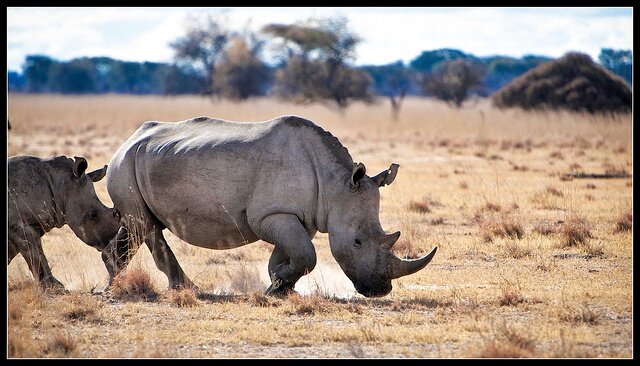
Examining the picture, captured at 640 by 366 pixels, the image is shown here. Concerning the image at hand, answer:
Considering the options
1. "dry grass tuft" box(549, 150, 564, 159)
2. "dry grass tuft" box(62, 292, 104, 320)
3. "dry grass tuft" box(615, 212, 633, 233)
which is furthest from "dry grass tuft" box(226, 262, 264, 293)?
"dry grass tuft" box(549, 150, 564, 159)

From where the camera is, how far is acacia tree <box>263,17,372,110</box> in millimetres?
51562

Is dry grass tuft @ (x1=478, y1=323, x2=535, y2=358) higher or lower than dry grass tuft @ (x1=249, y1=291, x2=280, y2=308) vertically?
higher

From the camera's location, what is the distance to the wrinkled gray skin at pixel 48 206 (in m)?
9.16

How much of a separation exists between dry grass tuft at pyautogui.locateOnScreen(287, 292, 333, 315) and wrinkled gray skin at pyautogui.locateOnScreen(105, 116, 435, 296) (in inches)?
15.2

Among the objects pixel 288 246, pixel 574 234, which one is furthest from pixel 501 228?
pixel 288 246

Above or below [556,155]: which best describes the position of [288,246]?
above

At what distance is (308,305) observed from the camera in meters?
7.85

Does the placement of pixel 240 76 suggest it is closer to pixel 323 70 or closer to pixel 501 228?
pixel 323 70

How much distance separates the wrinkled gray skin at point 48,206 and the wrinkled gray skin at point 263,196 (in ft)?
1.43

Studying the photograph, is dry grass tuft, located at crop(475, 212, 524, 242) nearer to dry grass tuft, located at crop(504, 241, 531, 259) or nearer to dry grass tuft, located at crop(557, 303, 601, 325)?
dry grass tuft, located at crop(504, 241, 531, 259)

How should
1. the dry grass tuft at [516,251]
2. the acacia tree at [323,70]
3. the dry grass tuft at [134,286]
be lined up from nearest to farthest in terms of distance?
the dry grass tuft at [134,286] → the dry grass tuft at [516,251] → the acacia tree at [323,70]

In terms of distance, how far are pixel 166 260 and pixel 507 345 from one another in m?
3.80

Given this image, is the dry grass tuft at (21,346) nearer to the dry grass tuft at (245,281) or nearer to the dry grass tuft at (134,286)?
the dry grass tuft at (134,286)

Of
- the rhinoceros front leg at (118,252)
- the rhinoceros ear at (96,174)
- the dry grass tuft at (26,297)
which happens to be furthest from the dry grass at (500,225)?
the dry grass tuft at (26,297)
